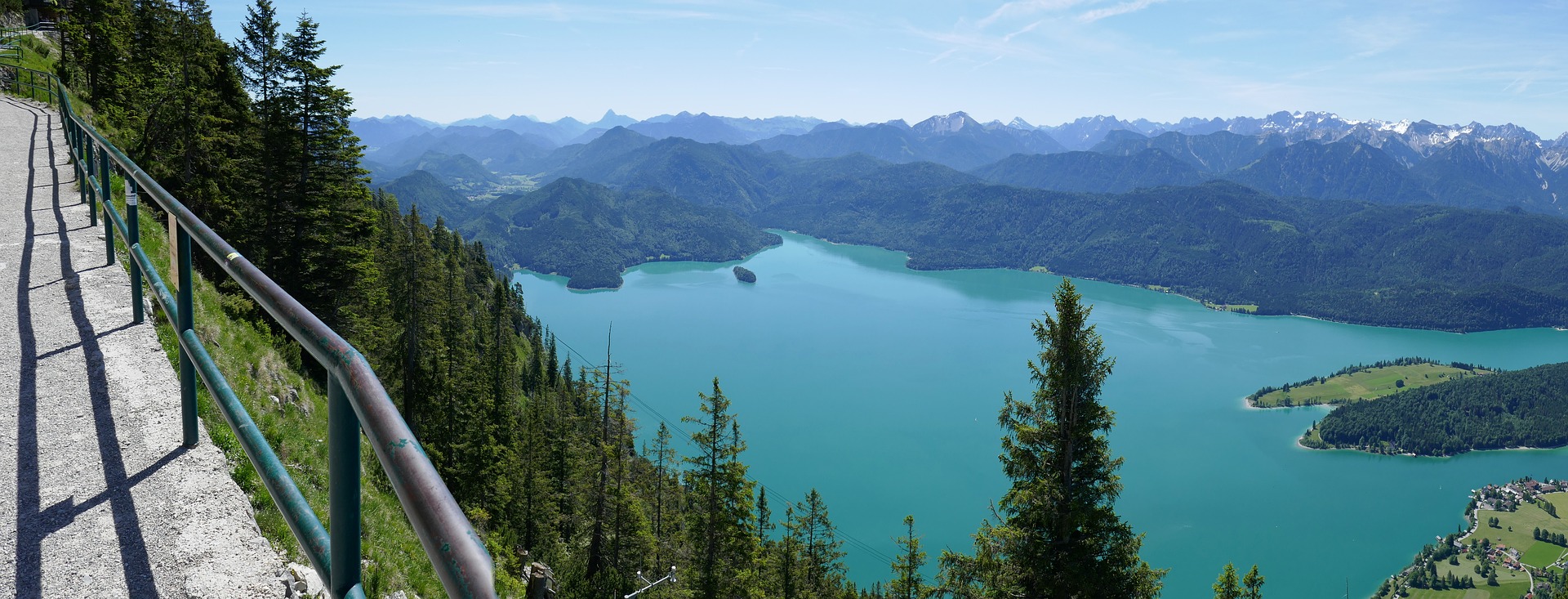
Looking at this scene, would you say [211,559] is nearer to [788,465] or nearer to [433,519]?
[433,519]

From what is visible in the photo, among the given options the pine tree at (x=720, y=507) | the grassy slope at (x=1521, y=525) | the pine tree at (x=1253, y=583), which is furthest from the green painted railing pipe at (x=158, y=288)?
the grassy slope at (x=1521, y=525)

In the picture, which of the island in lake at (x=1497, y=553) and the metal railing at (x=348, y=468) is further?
the island in lake at (x=1497, y=553)

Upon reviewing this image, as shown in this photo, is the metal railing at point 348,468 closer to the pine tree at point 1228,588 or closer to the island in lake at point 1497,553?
the pine tree at point 1228,588

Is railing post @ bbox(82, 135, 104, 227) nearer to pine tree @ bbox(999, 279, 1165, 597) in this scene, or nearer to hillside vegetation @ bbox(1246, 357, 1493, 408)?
pine tree @ bbox(999, 279, 1165, 597)

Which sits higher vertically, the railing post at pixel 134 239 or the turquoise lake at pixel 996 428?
the railing post at pixel 134 239

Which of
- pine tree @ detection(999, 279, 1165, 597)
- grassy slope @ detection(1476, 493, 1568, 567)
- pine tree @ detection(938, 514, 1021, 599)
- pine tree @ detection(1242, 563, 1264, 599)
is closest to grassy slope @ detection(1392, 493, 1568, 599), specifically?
grassy slope @ detection(1476, 493, 1568, 567)
